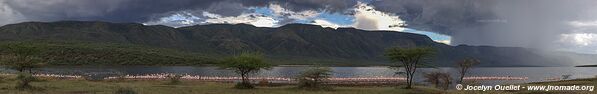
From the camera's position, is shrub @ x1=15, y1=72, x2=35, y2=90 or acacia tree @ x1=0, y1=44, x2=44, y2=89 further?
acacia tree @ x1=0, y1=44, x2=44, y2=89

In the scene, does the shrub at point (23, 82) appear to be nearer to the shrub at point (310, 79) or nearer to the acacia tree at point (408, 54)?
the shrub at point (310, 79)

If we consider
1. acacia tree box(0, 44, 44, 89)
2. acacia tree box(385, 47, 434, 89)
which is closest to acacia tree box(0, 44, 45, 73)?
acacia tree box(0, 44, 44, 89)

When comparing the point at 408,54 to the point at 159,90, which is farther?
the point at 408,54

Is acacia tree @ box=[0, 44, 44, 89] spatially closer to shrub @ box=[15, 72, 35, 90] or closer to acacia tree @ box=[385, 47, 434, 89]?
shrub @ box=[15, 72, 35, 90]

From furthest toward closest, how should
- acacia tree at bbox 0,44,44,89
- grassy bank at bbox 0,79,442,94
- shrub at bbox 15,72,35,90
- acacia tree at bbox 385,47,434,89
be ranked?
acacia tree at bbox 385,47,434,89 → acacia tree at bbox 0,44,44,89 → shrub at bbox 15,72,35,90 → grassy bank at bbox 0,79,442,94

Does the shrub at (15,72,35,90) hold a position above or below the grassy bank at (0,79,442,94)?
above

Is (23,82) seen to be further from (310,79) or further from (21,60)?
(21,60)

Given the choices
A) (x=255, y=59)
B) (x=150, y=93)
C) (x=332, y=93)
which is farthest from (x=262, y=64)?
(x=150, y=93)

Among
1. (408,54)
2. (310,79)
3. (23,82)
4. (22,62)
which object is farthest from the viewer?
(22,62)

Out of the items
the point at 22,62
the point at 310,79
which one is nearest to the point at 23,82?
the point at 310,79

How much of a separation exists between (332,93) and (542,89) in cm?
1895

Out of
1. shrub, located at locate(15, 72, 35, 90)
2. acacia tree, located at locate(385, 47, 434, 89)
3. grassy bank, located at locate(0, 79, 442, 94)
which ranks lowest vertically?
grassy bank, located at locate(0, 79, 442, 94)

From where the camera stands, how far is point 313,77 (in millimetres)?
63656

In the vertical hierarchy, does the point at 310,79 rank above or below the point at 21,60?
below
